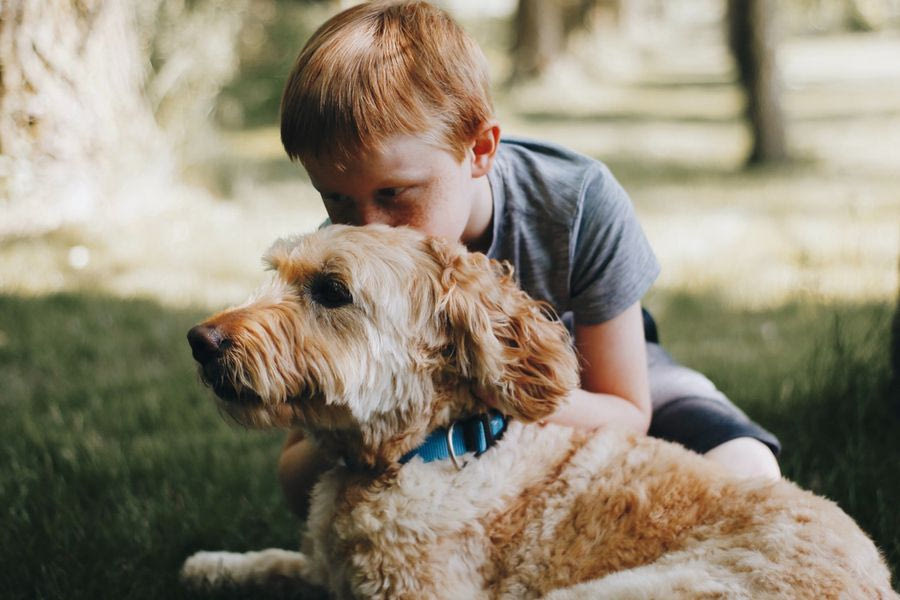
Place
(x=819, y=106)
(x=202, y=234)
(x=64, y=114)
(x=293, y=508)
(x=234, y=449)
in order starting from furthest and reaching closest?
1. (x=819, y=106)
2. (x=202, y=234)
3. (x=64, y=114)
4. (x=234, y=449)
5. (x=293, y=508)

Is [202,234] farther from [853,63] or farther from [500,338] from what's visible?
[853,63]

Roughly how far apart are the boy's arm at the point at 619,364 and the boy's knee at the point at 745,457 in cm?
24

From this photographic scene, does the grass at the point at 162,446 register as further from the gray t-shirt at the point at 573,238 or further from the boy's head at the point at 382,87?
the gray t-shirt at the point at 573,238

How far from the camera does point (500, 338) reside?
82.7 inches

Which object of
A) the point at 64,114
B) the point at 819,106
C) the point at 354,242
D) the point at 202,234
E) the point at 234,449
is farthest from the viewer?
the point at 819,106

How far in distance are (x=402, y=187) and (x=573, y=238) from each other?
0.64 metres

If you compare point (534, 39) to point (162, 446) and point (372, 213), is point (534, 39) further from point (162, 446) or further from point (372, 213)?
point (372, 213)

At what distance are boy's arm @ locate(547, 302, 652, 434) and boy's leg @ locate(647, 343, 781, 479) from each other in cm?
22

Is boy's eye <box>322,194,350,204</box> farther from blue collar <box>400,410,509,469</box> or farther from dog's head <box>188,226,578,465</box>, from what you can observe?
blue collar <box>400,410,509,469</box>

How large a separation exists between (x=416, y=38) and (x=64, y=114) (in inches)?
163

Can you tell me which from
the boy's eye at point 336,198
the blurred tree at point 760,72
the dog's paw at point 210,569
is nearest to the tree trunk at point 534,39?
the blurred tree at point 760,72

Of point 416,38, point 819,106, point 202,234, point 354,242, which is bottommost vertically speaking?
point 819,106

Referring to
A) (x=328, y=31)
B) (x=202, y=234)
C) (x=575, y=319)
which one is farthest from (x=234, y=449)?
(x=202, y=234)

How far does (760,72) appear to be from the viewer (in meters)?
9.40
